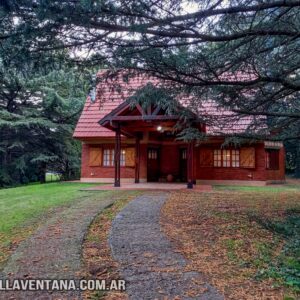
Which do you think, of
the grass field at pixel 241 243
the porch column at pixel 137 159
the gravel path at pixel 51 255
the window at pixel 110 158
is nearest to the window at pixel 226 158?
the porch column at pixel 137 159

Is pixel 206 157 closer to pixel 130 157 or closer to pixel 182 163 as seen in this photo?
pixel 182 163

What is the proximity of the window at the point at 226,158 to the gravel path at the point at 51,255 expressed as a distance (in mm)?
11096

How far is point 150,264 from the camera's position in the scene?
4281mm

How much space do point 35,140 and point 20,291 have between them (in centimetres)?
1835

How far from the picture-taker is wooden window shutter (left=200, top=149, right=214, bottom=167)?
17234 millimetres

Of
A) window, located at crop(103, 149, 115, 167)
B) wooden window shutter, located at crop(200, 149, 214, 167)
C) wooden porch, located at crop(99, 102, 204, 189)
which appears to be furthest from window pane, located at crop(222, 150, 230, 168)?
window, located at crop(103, 149, 115, 167)

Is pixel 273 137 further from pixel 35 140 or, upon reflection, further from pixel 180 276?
pixel 35 140

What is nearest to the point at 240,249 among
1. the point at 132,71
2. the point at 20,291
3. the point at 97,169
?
the point at 20,291

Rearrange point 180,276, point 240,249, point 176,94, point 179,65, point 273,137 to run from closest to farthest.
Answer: point 180,276 → point 240,249 → point 179,65 → point 176,94 → point 273,137

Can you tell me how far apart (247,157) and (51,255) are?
44.5 feet

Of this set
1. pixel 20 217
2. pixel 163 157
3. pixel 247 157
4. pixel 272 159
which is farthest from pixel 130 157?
pixel 20 217

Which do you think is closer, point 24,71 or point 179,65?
point 24,71

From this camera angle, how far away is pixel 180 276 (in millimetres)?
3916

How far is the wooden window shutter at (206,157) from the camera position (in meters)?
17.2
